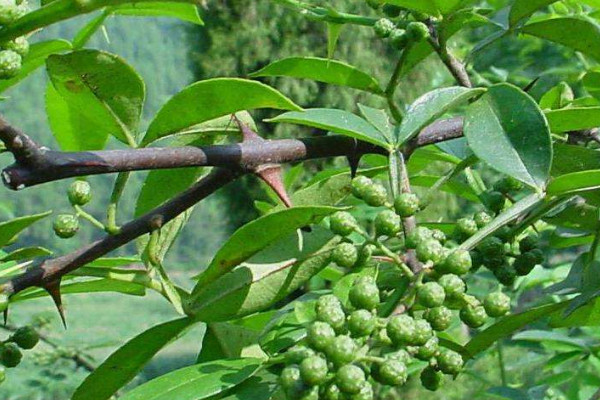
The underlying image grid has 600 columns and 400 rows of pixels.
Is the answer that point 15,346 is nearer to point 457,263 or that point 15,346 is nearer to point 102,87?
point 102,87

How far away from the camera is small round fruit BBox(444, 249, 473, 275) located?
540mm

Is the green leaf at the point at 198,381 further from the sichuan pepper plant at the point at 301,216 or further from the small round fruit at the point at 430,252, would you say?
the small round fruit at the point at 430,252

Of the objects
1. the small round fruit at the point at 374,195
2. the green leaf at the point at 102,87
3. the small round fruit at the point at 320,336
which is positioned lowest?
the small round fruit at the point at 320,336

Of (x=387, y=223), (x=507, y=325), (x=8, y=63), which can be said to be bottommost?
(x=507, y=325)

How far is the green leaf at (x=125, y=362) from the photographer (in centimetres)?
63

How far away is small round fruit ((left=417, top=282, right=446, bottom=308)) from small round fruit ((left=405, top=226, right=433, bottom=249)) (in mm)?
32

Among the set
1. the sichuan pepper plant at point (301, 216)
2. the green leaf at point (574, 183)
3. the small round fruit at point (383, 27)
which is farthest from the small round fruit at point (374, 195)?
the small round fruit at point (383, 27)

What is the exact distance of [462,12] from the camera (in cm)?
72

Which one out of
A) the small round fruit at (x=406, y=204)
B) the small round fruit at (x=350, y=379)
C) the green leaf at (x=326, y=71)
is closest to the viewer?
the small round fruit at (x=350, y=379)

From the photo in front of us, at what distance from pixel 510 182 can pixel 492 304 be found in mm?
174

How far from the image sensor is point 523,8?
2.46 ft

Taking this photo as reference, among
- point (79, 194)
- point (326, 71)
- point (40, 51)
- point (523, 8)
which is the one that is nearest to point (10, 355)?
point (79, 194)

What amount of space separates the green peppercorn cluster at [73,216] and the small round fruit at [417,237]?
0.23 metres

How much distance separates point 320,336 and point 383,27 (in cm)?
35
